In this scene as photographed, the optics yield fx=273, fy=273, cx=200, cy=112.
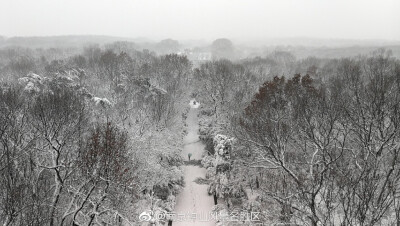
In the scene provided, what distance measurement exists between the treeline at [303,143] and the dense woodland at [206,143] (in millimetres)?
133

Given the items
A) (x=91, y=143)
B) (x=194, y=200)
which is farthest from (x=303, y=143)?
(x=91, y=143)

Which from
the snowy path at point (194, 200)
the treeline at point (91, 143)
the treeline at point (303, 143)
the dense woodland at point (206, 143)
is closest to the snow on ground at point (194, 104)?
the dense woodland at point (206, 143)

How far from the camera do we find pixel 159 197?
76.7 ft

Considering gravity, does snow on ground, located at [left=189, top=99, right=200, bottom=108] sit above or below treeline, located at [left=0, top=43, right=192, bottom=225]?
below

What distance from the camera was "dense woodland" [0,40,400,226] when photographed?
11.1 m

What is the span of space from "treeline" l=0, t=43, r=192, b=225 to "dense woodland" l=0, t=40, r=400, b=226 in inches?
4.5

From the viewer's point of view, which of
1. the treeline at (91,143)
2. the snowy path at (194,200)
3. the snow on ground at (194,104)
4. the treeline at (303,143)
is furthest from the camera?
the snow on ground at (194,104)

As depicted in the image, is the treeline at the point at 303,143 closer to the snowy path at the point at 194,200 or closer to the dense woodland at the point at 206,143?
the dense woodland at the point at 206,143

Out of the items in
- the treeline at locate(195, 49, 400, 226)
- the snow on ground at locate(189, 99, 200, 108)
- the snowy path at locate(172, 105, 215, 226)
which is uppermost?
the treeline at locate(195, 49, 400, 226)

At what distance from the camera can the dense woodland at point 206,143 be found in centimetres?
1105

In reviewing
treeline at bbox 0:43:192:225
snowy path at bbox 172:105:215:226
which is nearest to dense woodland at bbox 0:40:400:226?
treeline at bbox 0:43:192:225

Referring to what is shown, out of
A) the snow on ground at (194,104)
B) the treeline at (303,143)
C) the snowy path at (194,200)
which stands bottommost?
the snowy path at (194,200)

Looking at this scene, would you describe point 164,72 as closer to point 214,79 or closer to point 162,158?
point 214,79

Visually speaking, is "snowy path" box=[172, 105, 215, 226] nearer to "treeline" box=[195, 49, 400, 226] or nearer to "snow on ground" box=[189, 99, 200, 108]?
"treeline" box=[195, 49, 400, 226]
